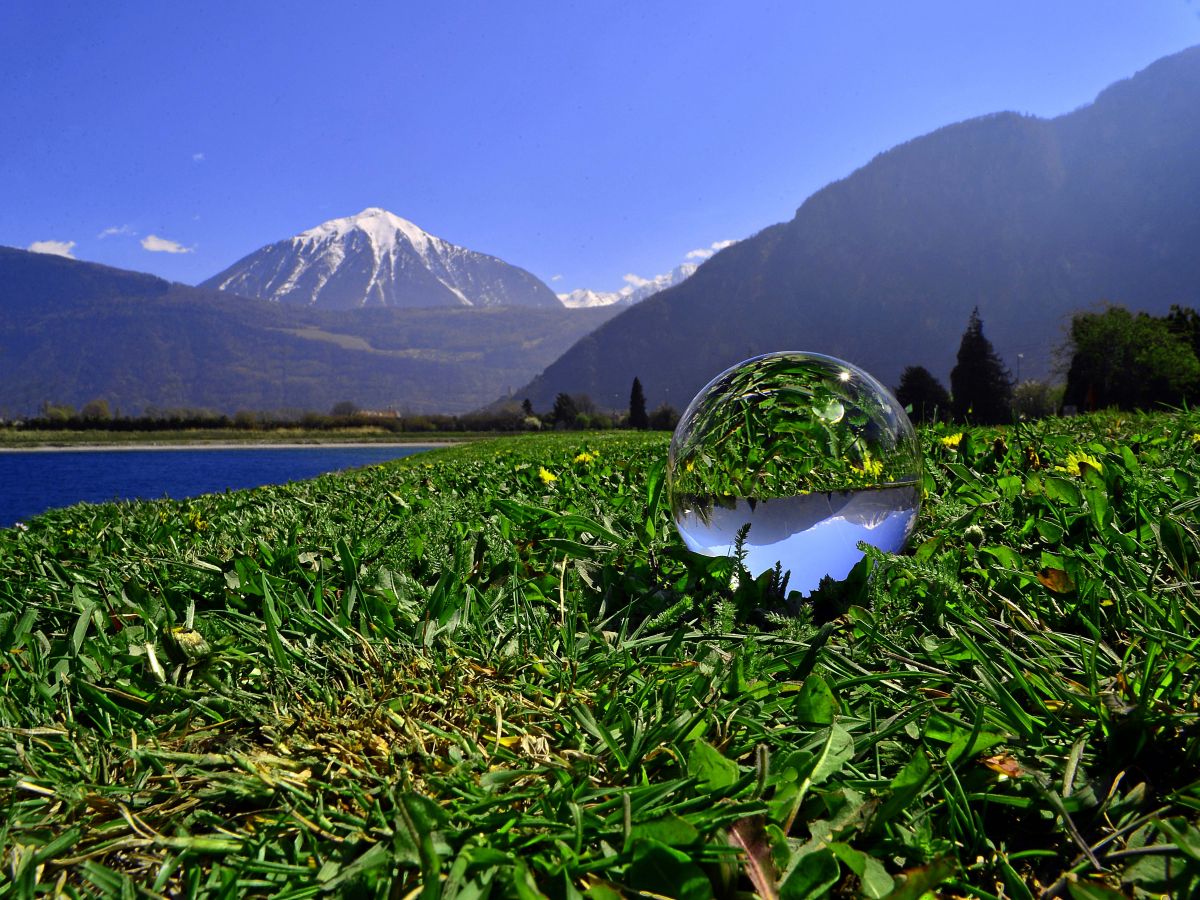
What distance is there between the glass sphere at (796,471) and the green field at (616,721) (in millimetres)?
125

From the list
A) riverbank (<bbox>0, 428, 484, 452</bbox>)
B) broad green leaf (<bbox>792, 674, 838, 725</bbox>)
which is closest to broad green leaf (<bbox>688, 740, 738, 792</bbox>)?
broad green leaf (<bbox>792, 674, 838, 725</bbox>)

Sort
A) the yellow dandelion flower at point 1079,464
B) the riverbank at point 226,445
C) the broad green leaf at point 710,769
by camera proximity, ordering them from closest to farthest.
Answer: the broad green leaf at point 710,769 → the yellow dandelion flower at point 1079,464 → the riverbank at point 226,445

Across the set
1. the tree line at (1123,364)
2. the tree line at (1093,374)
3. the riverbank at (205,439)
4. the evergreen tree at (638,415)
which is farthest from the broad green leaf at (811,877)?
the riverbank at (205,439)

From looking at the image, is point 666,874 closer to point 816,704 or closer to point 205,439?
point 816,704

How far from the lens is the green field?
34.7 inches

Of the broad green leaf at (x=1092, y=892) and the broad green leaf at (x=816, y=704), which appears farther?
the broad green leaf at (x=816, y=704)

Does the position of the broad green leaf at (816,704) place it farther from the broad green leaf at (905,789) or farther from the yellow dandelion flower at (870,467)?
the yellow dandelion flower at (870,467)

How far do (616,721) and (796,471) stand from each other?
104cm

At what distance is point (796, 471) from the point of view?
1.96m

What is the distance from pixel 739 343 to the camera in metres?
196

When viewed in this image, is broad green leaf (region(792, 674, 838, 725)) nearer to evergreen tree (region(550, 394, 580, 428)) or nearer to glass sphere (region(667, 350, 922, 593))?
glass sphere (region(667, 350, 922, 593))

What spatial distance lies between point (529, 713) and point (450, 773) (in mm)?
212

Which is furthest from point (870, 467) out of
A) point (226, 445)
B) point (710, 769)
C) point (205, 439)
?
point (205, 439)

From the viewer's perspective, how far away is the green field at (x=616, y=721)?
2.89 feet
